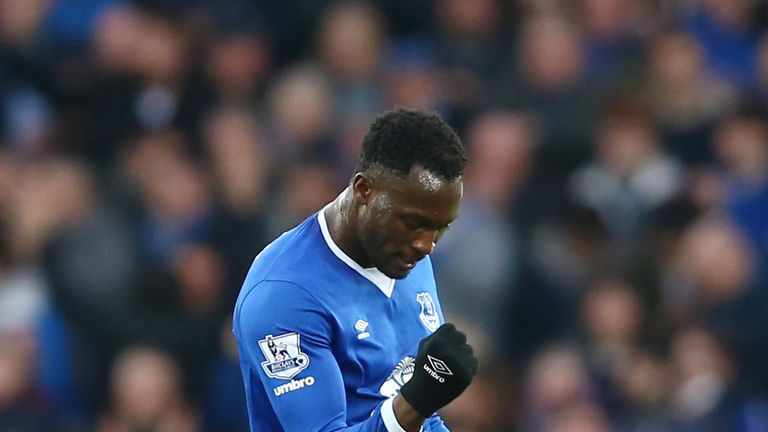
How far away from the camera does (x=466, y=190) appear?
25.0 feet

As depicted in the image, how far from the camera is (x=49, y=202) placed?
8156mm

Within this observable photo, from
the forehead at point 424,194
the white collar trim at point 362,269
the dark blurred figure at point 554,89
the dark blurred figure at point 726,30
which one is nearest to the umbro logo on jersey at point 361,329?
the white collar trim at point 362,269

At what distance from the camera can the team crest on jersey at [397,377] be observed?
416cm

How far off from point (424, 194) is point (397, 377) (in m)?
0.60

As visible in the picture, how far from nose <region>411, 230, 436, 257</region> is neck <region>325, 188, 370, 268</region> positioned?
0.23 meters

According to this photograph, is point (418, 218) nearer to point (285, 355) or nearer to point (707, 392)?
point (285, 355)

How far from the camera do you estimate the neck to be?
13.4 feet

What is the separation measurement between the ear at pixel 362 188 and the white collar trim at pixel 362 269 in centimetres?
19

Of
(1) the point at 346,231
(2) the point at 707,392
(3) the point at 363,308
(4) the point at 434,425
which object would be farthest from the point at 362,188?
(2) the point at 707,392

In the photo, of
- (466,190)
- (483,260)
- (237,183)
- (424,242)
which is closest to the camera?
(424,242)

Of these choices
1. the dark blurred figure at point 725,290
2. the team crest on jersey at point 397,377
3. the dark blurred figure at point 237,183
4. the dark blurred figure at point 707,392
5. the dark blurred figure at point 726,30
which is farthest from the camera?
the dark blurred figure at point 726,30

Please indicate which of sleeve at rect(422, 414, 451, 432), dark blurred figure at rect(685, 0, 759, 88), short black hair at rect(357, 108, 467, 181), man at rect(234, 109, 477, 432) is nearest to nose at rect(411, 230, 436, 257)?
man at rect(234, 109, 477, 432)

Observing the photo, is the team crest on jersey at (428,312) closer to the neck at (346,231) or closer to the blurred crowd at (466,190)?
the neck at (346,231)

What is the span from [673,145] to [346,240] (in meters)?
4.09
